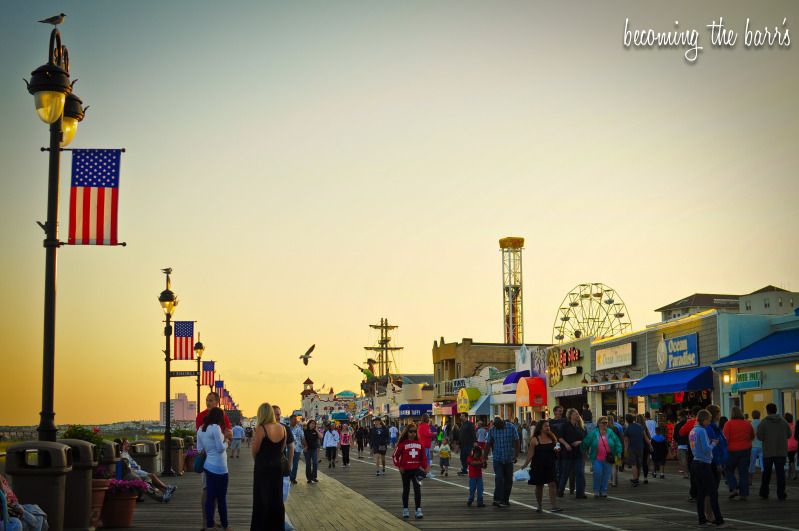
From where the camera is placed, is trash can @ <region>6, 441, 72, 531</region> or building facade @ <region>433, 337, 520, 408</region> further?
building facade @ <region>433, 337, 520, 408</region>

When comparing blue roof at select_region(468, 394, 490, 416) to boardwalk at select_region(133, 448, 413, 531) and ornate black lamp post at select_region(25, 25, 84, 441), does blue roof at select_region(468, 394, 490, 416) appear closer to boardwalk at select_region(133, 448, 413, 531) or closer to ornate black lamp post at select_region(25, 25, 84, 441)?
boardwalk at select_region(133, 448, 413, 531)

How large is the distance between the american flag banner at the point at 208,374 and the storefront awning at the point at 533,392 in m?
18.2

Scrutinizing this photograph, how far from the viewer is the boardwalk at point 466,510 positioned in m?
15.9

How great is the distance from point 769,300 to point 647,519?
71.4m

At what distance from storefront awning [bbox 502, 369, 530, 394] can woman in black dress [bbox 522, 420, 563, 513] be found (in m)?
39.6

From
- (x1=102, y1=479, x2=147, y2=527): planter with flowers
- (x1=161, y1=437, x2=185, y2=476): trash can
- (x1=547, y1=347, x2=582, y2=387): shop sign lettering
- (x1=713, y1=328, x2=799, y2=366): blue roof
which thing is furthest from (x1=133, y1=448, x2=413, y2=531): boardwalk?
(x1=547, y1=347, x2=582, y2=387): shop sign lettering

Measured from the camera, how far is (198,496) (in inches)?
891

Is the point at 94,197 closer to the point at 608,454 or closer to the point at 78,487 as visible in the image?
the point at 78,487

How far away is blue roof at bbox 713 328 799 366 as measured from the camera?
30439 mm

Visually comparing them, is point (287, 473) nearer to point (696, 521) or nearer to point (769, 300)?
point (696, 521)

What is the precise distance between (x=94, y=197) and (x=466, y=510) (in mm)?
9480

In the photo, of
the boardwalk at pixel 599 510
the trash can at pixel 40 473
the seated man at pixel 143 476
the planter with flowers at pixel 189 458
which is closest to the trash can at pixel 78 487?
the trash can at pixel 40 473

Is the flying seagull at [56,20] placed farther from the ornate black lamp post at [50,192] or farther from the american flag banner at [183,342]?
the american flag banner at [183,342]

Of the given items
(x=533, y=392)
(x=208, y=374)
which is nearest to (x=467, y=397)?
(x=533, y=392)
